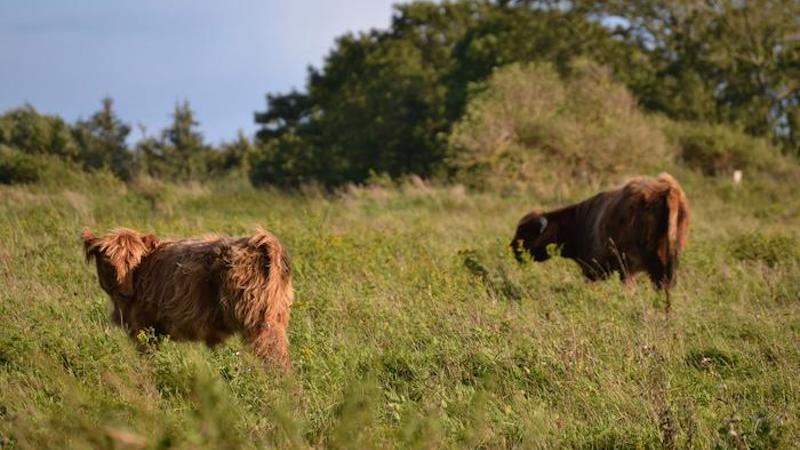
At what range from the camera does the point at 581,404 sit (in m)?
4.91

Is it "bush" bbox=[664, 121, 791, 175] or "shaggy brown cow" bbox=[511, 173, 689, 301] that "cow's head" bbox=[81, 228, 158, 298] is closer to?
"shaggy brown cow" bbox=[511, 173, 689, 301]

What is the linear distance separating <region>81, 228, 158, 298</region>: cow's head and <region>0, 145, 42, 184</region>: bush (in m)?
12.3

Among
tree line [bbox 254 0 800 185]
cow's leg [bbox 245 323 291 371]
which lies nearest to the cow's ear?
cow's leg [bbox 245 323 291 371]

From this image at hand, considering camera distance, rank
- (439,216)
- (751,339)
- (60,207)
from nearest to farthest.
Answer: (751,339) → (60,207) → (439,216)

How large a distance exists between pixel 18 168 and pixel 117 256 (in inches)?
520

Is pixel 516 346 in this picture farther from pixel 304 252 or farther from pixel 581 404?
pixel 304 252

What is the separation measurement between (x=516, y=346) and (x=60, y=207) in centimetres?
946

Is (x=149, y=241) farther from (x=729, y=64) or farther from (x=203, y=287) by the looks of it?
(x=729, y=64)

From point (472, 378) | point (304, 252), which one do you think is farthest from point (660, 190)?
point (472, 378)

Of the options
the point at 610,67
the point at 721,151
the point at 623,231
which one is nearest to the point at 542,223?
the point at 623,231

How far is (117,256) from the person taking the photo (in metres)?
6.17

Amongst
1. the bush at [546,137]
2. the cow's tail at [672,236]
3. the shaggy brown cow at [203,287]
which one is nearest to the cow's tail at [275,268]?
the shaggy brown cow at [203,287]

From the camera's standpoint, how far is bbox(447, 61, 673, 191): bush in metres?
21.7

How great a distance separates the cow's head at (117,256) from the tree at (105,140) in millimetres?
26754
